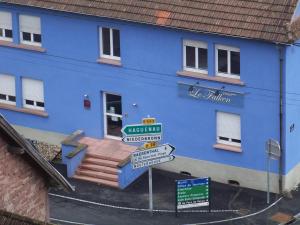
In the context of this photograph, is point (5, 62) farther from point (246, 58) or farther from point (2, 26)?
point (246, 58)

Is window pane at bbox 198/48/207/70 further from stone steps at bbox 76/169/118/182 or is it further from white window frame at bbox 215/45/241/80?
stone steps at bbox 76/169/118/182

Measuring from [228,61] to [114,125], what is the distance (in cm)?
554

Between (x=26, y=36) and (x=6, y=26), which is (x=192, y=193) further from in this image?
(x=6, y=26)

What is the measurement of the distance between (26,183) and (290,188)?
13254 millimetres

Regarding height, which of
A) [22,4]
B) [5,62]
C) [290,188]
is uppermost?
[22,4]

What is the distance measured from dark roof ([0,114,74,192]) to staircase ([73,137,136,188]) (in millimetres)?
10447

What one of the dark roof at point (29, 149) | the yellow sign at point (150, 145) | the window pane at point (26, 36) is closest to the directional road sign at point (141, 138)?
the yellow sign at point (150, 145)

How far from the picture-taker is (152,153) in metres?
30.8

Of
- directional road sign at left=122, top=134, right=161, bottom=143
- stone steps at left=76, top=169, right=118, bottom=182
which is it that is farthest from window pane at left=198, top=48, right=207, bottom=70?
stone steps at left=76, top=169, right=118, bottom=182

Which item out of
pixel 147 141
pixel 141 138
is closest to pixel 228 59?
pixel 147 141

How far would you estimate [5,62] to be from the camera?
124 ft

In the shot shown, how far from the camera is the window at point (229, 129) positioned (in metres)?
33.6

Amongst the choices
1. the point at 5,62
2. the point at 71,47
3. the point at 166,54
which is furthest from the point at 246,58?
the point at 5,62

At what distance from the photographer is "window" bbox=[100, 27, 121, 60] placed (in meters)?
35.2
